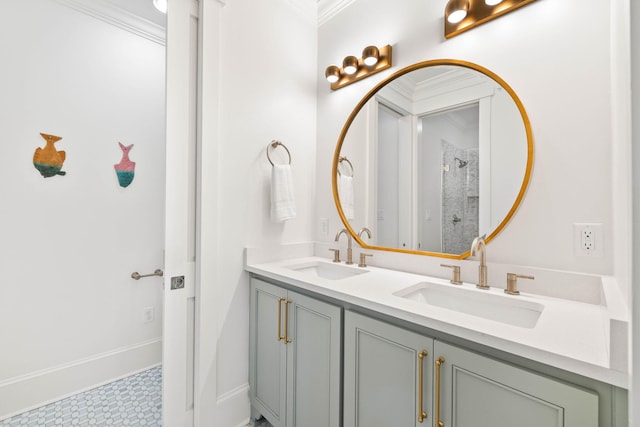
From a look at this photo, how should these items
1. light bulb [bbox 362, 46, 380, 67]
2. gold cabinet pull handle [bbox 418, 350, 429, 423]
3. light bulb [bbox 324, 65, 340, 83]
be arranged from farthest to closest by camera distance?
light bulb [bbox 324, 65, 340, 83] → light bulb [bbox 362, 46, 380, 67] → gold cabinet pull handle [bbox 418, 350, 429, 423]

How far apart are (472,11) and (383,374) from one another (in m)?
1.60

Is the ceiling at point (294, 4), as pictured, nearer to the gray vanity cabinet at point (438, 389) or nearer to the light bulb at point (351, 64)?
the light bulb at point (351, 64)

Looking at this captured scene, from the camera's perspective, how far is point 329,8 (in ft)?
6.35

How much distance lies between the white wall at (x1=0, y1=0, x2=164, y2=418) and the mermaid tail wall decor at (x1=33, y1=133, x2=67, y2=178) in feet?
0.10

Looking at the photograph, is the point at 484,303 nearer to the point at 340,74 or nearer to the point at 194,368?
the point at 194,368

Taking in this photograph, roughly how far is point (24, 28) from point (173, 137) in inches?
53.3

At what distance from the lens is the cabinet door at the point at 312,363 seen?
1.15 m

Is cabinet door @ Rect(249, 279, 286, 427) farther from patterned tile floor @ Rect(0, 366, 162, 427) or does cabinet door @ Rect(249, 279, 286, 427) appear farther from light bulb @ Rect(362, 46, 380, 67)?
light bulb @ Rect(362, 46, 380, 67)

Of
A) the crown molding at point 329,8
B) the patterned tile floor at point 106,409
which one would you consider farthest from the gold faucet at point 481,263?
the patterned tile floor at point 106,409

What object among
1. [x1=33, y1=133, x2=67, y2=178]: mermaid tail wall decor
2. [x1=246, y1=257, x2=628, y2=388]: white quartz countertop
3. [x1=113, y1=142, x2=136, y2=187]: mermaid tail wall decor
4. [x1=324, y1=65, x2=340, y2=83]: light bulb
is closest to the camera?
[x1=246, y1=257, x2=628, y2=388]: white quartz countertop

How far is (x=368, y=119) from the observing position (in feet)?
5.74

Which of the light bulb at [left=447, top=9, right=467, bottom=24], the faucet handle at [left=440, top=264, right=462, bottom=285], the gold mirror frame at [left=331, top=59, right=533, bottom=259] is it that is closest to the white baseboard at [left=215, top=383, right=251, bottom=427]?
the gold mirror frame at [left=331, top=59, right=533, bottom=259]

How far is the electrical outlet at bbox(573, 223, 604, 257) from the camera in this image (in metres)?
1.00

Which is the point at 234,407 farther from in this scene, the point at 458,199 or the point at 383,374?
the point at 458,199
